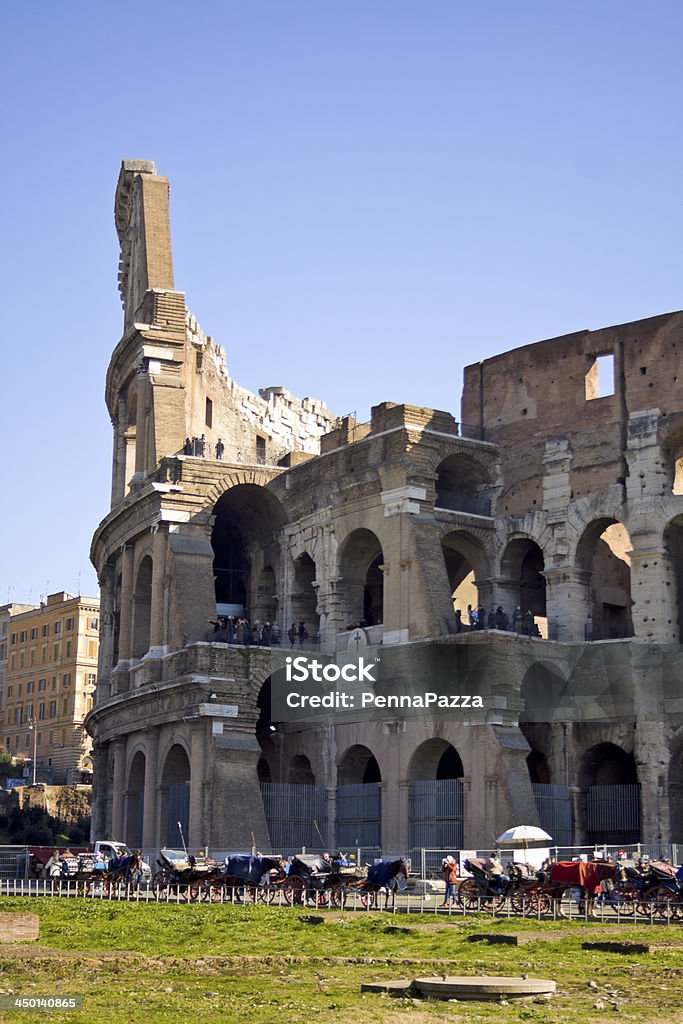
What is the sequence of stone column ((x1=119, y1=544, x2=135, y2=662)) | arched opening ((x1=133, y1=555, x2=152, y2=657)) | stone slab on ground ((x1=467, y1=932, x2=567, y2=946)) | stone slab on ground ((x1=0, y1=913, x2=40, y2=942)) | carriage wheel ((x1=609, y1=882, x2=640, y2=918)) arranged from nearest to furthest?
stone slab on ground ((x1=0, y1=913, x2=40, y2=942))
stone slab on ground ((x1=467, y1=932, x2=567, y2=946))
carriage wheel ((x1=609, y1=882, x2=640, y2=918))
arched opening ((x1=133, y1=555, x2=152, y2=657))
stone column ((x1=119, y1=544, x2=135, y2=662))

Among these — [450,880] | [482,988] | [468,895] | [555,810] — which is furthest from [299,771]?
Result: [482,988]

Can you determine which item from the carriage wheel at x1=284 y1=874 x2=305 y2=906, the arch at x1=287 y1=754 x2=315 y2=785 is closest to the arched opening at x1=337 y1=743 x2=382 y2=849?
the arch at x1=287 y1=754 x2=315 y2=785

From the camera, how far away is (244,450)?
49.5 metres

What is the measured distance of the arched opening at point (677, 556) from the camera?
121 feet

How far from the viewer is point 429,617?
37406 millimetres

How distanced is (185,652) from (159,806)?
4497 mm

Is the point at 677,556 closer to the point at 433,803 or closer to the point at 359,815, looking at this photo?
the point at 433,803

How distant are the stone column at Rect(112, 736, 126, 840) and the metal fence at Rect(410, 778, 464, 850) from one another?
35.5ft

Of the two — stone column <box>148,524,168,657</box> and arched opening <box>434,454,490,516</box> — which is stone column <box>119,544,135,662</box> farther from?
arched opening <box>434,454,490,516</box>

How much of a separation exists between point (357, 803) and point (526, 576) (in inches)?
306

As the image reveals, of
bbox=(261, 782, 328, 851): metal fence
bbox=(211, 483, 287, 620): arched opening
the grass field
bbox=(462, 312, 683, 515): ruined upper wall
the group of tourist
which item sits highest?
bbox=(462, 312, 683, 515): ruined upper wall

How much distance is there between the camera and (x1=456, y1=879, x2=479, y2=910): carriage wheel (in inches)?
983

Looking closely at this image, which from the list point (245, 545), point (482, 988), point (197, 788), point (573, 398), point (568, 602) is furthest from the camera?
point (245, 545)

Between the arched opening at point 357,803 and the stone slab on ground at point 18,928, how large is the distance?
763 inches
